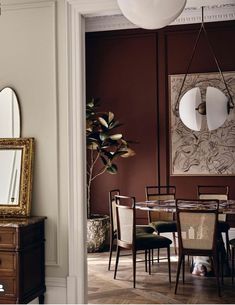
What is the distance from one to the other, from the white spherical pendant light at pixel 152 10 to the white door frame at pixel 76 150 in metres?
1.35

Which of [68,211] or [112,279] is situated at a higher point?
[68,211]

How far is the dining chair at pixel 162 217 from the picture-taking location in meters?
5.14

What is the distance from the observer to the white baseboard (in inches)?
135

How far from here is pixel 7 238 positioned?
10.2 ft

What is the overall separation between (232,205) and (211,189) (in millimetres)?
1499

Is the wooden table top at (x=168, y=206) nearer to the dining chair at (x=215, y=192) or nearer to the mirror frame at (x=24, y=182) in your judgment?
the dining chair at (x=215, y=192)

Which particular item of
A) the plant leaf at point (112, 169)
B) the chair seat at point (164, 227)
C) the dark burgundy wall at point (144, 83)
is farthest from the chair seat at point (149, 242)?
the dark burgundy wall at point (144, 83)

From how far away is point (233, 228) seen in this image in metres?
5.98

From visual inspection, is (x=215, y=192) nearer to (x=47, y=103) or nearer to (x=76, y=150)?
(x=76, y=150)

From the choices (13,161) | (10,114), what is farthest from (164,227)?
(10,114)

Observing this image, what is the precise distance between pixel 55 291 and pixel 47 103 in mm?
1358

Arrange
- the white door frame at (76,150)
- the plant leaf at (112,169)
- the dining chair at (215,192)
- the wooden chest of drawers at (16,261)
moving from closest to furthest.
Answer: the wooden chest of drawers at (16,261) < the white door frame at (76,150) < the dining chair at (215,192) < the plant leaf at (112,169)

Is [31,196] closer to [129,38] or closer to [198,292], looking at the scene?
[198,292]

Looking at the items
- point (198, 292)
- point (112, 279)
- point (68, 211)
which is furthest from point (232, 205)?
point (68, 211)
